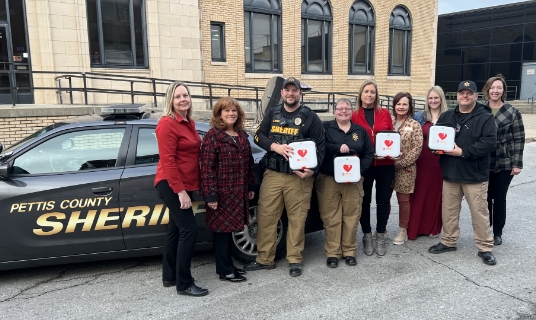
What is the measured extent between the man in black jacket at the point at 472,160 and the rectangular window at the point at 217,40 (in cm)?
1174

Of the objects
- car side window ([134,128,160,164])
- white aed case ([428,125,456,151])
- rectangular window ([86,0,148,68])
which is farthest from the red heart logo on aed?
rectangular window ([86,0,148,68])

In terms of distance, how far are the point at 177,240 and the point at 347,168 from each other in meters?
1.73

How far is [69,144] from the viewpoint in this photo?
12.8 ft

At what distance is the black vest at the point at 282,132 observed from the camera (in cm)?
392

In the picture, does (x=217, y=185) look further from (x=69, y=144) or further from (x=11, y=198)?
(x=11, y=198)

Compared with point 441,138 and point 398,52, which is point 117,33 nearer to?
point 441,138

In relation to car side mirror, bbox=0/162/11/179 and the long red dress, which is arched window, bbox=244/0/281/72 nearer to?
the long red dress

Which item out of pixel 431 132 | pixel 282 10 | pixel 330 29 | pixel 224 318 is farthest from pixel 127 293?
pixel 330 29

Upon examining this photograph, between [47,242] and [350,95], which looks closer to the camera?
[47,242]

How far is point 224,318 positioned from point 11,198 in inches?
83.7

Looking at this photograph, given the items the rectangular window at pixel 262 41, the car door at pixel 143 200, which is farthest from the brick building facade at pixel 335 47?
the car door at pixel 143 200

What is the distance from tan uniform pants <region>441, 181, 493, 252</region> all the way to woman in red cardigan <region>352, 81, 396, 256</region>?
0.64 m

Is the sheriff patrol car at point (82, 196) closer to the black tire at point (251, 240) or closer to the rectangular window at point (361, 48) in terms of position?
the black tire at point (251, 240)

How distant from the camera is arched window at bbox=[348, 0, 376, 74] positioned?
18.8 meters
